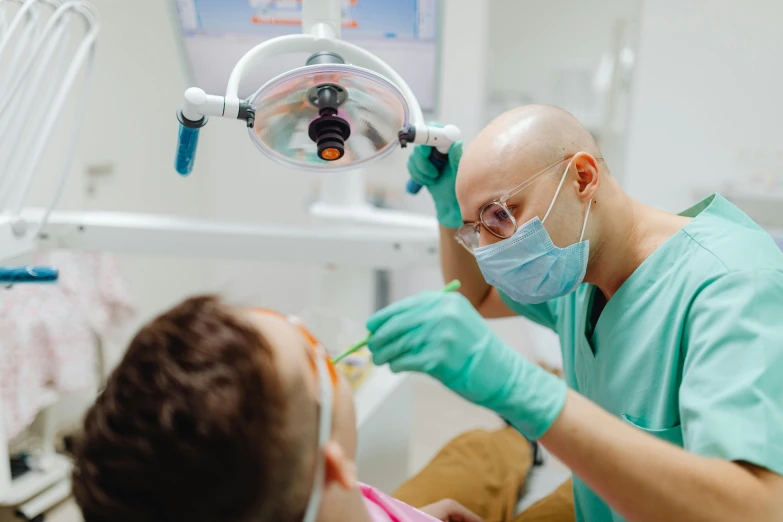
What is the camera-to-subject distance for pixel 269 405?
631 millimetres

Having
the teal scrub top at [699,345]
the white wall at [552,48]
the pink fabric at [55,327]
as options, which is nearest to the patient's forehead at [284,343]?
the teal scrub top at [699,345]

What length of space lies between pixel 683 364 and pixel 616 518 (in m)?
0.30

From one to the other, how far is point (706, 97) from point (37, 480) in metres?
2.97

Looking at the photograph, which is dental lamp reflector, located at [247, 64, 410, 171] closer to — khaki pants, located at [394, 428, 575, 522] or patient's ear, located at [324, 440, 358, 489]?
patient's ear, located at [324, 440, 358, 489]

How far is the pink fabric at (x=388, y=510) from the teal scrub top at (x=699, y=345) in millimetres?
334

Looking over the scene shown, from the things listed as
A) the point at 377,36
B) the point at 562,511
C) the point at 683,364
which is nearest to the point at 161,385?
the point at 683,364

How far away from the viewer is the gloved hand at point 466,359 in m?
0.79

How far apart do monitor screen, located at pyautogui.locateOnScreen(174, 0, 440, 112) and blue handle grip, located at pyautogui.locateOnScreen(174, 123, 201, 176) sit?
50 centimetres

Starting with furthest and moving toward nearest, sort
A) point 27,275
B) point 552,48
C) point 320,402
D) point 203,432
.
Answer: point 552,48 → point 27,275 → point 320,402 → point 203,432

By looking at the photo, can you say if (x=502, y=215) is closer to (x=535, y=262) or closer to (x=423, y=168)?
(x=535, y=262)

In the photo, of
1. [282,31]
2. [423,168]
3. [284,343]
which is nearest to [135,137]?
[282,31]

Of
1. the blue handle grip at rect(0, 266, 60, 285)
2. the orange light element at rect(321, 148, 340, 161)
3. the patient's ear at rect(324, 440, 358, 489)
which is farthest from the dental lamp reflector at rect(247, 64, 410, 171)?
the patient's ear at rect(324, 440, 358, 489)

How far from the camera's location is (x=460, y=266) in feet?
4.50

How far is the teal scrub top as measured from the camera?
78cm
